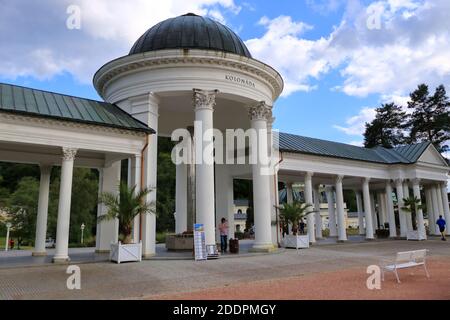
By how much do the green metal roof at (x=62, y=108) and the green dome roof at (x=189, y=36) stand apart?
4058mm

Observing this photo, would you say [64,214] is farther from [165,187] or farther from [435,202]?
[435,202]

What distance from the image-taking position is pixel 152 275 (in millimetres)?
12602

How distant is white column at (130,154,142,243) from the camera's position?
690 inches

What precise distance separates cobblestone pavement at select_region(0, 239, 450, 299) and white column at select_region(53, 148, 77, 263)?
1143 mm

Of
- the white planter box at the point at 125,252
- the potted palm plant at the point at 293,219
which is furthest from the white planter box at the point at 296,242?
the white planter box at the point at 125,252

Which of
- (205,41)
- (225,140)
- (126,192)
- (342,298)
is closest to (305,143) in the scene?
(225,140)

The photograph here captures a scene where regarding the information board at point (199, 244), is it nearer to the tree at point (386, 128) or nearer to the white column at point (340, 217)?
the white column at point (340, 217)

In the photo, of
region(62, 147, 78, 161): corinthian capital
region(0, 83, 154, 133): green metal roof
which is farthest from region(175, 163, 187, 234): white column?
region(62, 147, 78, 161): corinthian capital

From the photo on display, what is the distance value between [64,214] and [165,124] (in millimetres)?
11992

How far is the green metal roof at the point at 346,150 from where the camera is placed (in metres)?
28.7

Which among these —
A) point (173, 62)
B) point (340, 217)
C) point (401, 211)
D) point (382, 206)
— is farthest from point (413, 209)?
point (173, 62)
